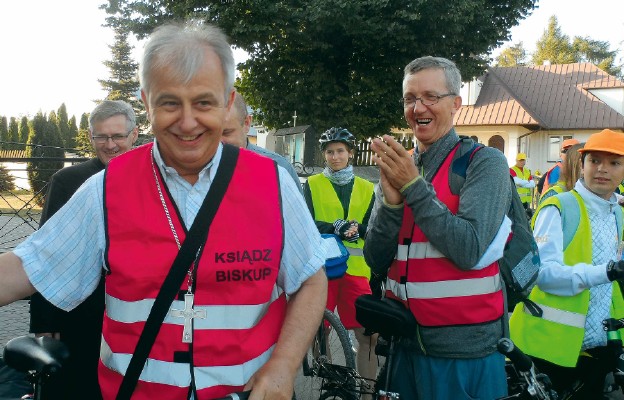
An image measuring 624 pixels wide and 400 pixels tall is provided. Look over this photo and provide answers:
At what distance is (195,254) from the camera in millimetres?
1597

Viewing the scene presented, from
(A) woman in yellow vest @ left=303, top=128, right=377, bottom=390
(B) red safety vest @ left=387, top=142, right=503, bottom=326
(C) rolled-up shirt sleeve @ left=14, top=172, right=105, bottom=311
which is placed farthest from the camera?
(A) woman in yellow vest @ left=303, top=128, right=377, bottom=390

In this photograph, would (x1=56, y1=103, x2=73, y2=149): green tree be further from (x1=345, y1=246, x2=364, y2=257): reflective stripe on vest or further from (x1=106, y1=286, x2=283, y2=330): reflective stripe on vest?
(x1=106, y1=286, x2=283, y2=330): reflective stripe on vest

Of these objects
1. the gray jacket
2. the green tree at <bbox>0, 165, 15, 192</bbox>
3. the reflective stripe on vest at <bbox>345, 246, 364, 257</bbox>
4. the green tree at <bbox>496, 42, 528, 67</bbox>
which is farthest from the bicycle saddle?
the green tree at <bbox>496, 42, 528, 67</bbox>

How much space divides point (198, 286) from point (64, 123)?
43.9 m

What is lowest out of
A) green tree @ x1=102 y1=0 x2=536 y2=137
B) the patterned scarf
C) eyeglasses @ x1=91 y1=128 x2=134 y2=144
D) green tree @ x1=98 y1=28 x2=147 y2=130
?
the patterned scarf

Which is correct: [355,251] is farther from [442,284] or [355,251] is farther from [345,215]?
[442,284]

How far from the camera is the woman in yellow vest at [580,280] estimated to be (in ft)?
10.5

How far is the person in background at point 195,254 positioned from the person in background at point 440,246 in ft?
2.28

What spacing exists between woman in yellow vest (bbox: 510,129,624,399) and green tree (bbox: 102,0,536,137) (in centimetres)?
1664

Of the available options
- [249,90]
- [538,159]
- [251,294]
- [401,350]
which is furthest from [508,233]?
[538,159]

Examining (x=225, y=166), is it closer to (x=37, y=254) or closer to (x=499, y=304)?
(x=37, y=254)

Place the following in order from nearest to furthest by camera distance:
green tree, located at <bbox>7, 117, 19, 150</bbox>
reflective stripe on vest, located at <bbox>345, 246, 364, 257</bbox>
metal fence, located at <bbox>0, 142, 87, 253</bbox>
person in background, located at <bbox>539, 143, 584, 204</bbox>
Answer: person in background, located at <bbox>539, 143, 584, 204</bbox>
reflective stripe on vest, located at <bbox>345, 246, 364, 257</bbox>
metal fence, located at <bbox>0, 142, 87, 253</bbox>
green tree, located at <bbox>7, 117, 19, 150</bbox>

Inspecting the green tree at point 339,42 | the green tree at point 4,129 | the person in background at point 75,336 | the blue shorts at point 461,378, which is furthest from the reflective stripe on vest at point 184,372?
the green tree at point 4,129

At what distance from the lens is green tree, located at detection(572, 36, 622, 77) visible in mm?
56938
